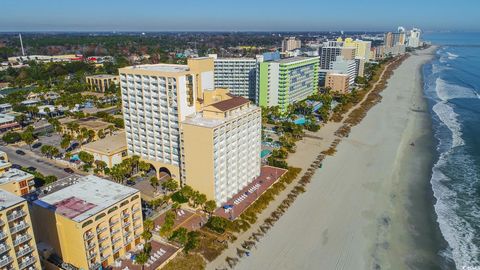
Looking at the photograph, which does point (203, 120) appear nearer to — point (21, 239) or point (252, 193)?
point (252, 193)

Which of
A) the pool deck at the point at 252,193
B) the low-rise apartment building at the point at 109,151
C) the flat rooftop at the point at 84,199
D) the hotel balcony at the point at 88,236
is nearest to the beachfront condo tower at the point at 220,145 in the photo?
the pool deck at the point at 252,193

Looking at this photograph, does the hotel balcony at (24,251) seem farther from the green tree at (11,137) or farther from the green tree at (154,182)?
the green tree at (11,137)

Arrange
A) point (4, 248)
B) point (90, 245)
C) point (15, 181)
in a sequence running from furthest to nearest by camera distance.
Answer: point (15, 181), point (90, 245), point (4, 248)

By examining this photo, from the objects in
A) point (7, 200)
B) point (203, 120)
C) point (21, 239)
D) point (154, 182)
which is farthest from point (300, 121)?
point (7, 200)

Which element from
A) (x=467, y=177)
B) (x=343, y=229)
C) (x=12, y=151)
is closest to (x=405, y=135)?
(x=467, y=177)

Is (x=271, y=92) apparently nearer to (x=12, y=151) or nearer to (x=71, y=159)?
(x=71, y=159)

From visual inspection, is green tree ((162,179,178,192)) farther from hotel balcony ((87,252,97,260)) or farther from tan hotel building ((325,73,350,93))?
tan hotel building ((325,73,350,93))

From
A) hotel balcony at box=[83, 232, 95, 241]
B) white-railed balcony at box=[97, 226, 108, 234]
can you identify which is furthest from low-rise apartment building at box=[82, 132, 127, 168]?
hotel balcony at box=[83, 232, 95, 241]
